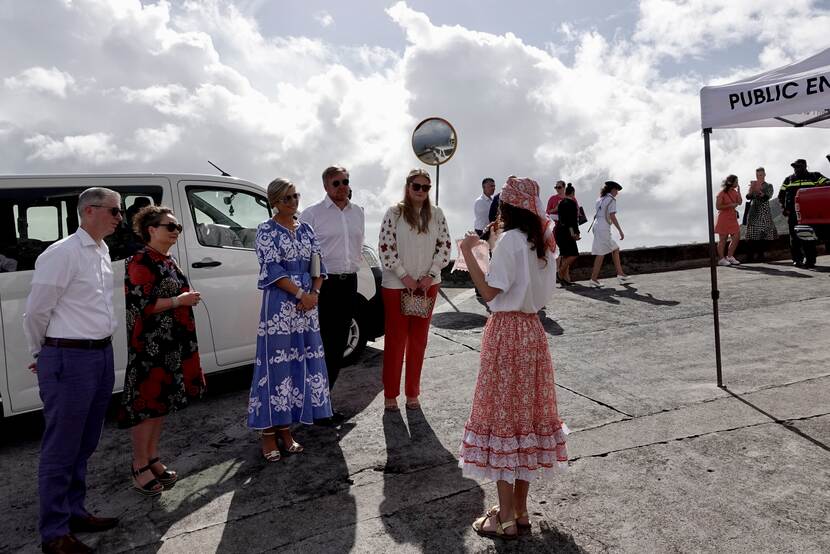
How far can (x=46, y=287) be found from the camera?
3.16 meters

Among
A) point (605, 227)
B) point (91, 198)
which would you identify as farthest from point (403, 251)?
point (605, 227)

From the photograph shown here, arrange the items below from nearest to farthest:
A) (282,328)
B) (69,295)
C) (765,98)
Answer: (69,295), (282,328), (765,98)

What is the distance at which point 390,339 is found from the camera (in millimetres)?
5051

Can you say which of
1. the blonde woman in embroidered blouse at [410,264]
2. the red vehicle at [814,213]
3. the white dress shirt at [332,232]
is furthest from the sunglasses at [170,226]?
the red vehicle at [814,213]

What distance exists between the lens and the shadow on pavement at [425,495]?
3246mm

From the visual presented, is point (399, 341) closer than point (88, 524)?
No

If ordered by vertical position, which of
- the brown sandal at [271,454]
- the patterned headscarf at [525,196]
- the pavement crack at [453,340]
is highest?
the patterned headscarf at [525,196]

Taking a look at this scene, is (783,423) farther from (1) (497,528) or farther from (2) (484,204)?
(2) (484,204)

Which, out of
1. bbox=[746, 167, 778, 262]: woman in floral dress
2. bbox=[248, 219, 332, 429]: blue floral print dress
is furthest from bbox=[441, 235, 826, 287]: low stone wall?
bbox=[248, 219, 332, 429]: blue floral print dress

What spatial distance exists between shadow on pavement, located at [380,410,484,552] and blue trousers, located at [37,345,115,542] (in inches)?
63.5

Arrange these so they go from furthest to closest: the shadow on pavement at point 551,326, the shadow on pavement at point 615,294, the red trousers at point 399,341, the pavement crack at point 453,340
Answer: the shadow on pavement at point 615,294 → the shadow on pavement at point 551,326 → the pavement crack at point 453,340 → the red trousers at point 399,341

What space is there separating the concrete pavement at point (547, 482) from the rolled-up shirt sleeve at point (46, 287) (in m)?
1.20

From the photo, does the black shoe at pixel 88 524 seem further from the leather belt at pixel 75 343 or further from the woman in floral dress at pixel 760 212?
the woman in floral dress at pixel 760 212

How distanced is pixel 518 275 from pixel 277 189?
1897 millimetres
